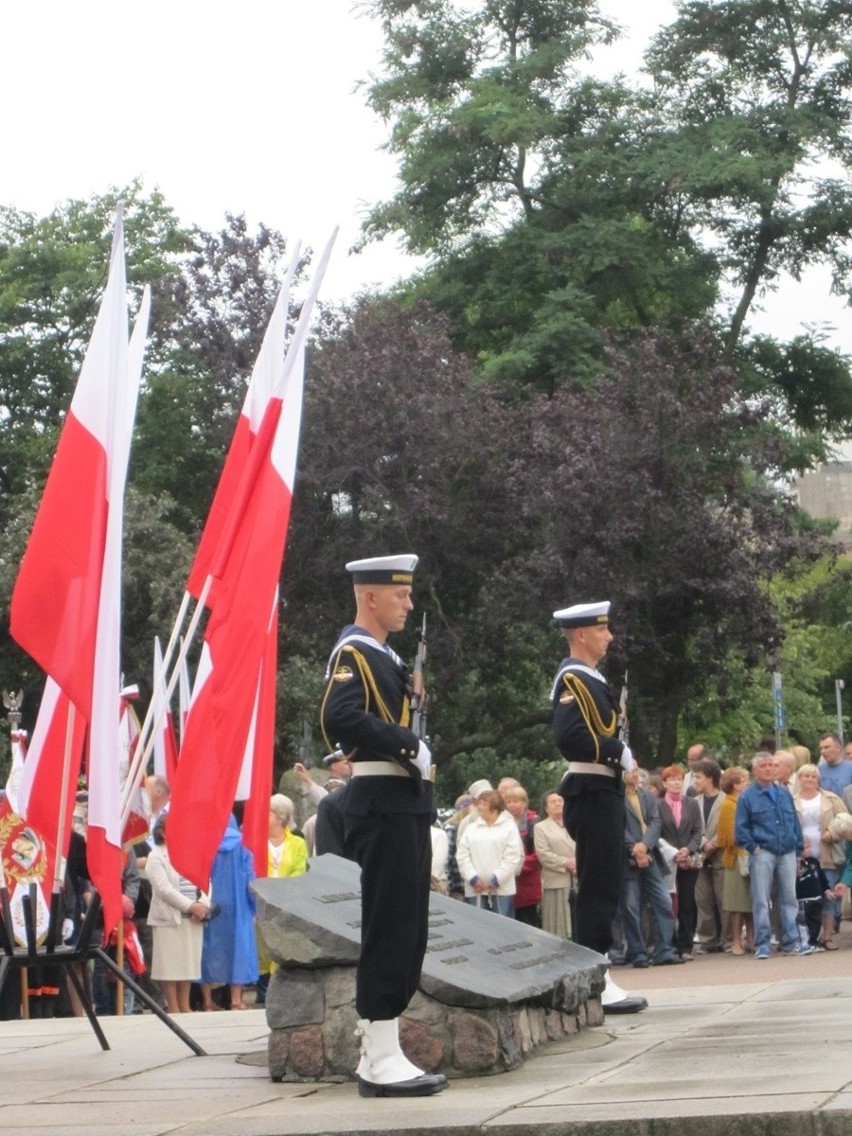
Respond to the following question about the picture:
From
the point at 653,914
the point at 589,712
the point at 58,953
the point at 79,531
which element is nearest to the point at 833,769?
the point at 653,914

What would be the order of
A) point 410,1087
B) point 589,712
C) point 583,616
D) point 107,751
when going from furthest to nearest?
point 583,616
point 589,712
point 107,751
point 410,1087

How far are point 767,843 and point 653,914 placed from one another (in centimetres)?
119

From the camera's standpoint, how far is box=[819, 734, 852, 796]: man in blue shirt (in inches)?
728

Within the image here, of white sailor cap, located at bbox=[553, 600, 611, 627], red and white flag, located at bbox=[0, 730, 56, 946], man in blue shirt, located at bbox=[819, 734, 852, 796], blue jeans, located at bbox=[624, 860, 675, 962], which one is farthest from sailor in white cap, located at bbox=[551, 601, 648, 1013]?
man in blue shirt, located at bbox=[819, 734, 852, 796]

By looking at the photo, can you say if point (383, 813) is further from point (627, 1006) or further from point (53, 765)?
point (627, 1006)

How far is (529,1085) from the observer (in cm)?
685

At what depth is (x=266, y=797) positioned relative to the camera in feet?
33.8

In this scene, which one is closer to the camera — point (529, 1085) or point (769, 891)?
point (529, 1085)

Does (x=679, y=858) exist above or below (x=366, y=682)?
below

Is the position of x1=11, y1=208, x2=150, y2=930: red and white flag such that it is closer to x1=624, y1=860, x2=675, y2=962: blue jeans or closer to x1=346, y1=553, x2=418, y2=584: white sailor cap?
x1=346, y1=553, x2=418, y2=584: white sailor cap

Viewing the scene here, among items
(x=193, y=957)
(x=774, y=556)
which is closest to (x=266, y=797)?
(x=193, y=957)

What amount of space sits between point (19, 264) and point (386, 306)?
13.9 m

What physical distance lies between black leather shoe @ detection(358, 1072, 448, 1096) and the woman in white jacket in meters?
9.36

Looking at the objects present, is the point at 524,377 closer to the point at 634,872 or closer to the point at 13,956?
the point at 634,872
